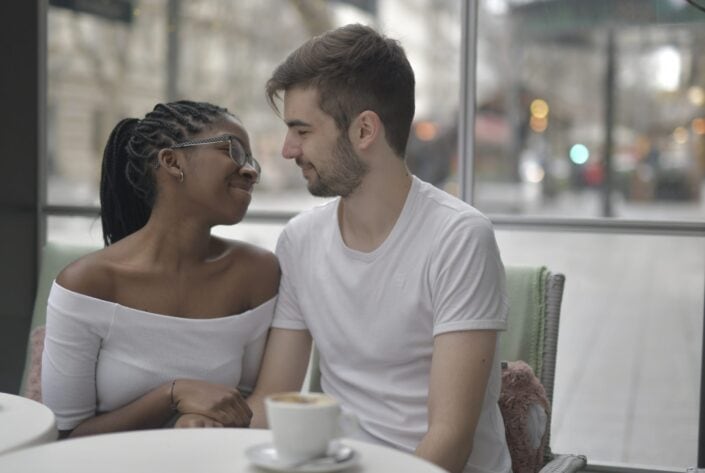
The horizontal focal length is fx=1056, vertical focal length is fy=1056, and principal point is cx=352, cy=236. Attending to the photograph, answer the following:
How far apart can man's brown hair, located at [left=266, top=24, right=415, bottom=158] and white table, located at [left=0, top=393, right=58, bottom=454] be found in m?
0.76

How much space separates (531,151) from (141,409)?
1967 centimetres

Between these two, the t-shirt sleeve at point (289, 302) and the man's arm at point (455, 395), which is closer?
the man's arm at point (455, 395)

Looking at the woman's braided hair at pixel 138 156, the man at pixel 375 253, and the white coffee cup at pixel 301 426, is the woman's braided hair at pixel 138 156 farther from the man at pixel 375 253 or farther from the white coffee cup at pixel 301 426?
the white coffee cup at pixel 301 426

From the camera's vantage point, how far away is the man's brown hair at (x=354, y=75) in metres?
1.94

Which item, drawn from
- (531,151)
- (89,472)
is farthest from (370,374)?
(531,151)

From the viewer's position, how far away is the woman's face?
6.45ft

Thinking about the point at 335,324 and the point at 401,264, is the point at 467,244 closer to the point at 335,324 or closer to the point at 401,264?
the point at 401,264

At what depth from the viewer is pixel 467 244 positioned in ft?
6.08

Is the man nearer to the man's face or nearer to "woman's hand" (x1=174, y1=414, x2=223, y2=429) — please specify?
the man's face

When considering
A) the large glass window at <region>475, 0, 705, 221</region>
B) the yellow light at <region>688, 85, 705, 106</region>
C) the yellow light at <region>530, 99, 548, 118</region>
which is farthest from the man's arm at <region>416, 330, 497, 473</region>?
the yellow light at <region>530, 99, 548, 118</region>

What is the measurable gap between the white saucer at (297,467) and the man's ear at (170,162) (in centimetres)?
82

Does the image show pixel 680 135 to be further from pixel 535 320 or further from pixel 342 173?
pixel 342 173

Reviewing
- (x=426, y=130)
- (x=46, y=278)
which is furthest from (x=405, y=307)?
(x=426, y=130)

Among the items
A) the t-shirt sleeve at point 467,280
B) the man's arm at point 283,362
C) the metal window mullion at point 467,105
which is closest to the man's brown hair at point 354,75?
the t-shirt sleeve at point 467,280
